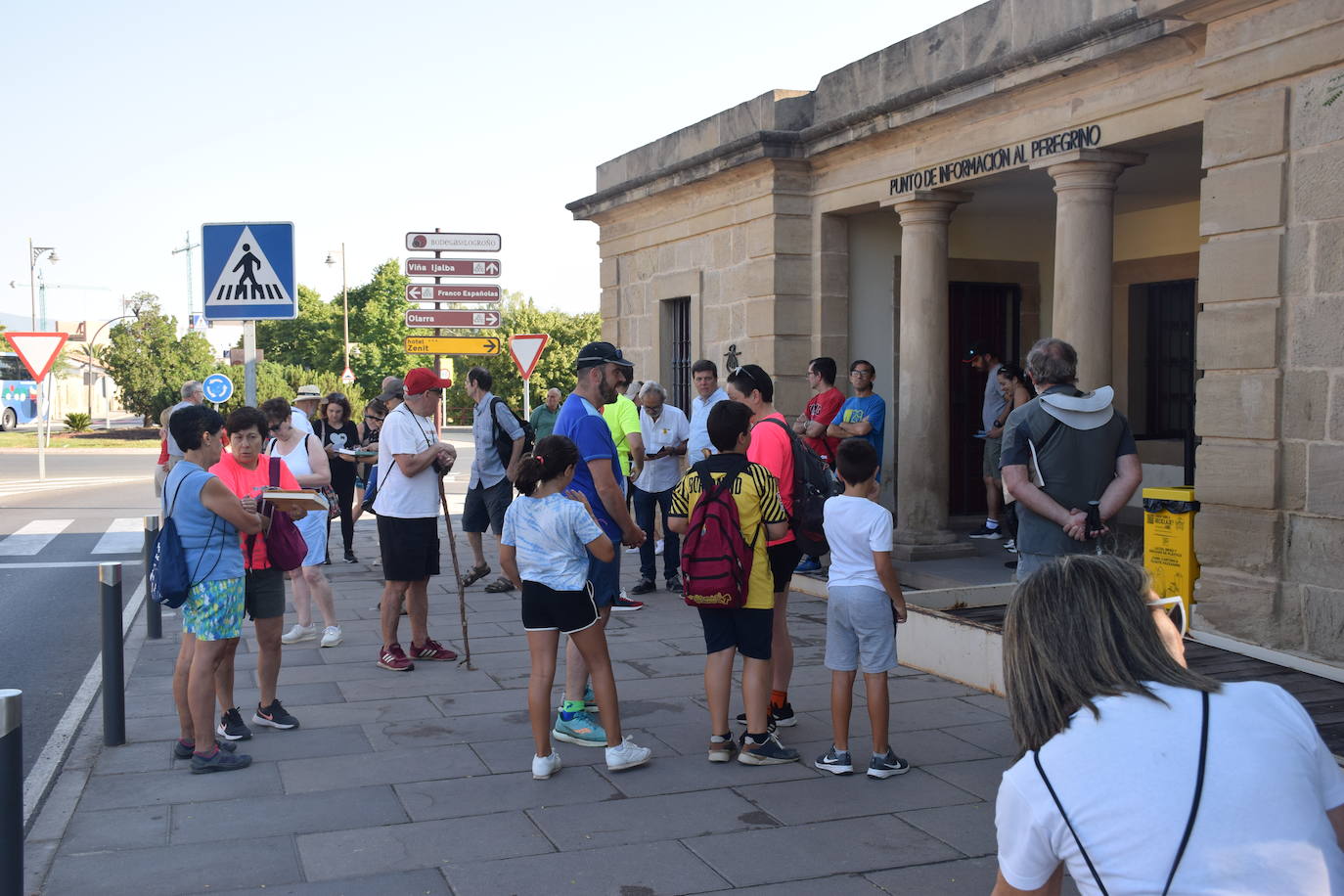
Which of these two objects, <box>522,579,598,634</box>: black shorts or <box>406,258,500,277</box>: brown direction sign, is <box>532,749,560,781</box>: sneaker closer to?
<box>522,579,598,634</box>: black shorts

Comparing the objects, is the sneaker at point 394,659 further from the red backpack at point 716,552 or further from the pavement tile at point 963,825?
the pavement tile at point 963,825

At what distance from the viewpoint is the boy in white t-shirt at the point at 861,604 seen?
5.29 m

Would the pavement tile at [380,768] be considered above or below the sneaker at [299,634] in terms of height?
above

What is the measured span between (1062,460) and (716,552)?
5.02ft

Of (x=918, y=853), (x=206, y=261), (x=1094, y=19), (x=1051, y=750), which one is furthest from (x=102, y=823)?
(x=1094, y=19)

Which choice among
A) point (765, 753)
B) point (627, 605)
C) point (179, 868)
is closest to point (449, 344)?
point (627, 605)

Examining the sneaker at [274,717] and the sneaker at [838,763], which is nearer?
the sneaker at [838,763]

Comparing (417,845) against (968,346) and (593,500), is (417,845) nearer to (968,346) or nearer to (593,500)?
(593,500)

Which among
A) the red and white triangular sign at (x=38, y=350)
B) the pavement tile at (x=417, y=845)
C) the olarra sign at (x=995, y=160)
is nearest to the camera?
the pavement tile at (x=417, y=845)

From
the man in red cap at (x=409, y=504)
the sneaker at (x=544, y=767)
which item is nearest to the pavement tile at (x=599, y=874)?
the sneaker at (x=544, y=767)

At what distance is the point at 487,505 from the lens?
10234 mm

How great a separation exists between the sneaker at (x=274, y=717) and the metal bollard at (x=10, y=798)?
2820 mm

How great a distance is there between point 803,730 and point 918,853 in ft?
5.62

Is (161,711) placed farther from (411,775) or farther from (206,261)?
(206,261)
